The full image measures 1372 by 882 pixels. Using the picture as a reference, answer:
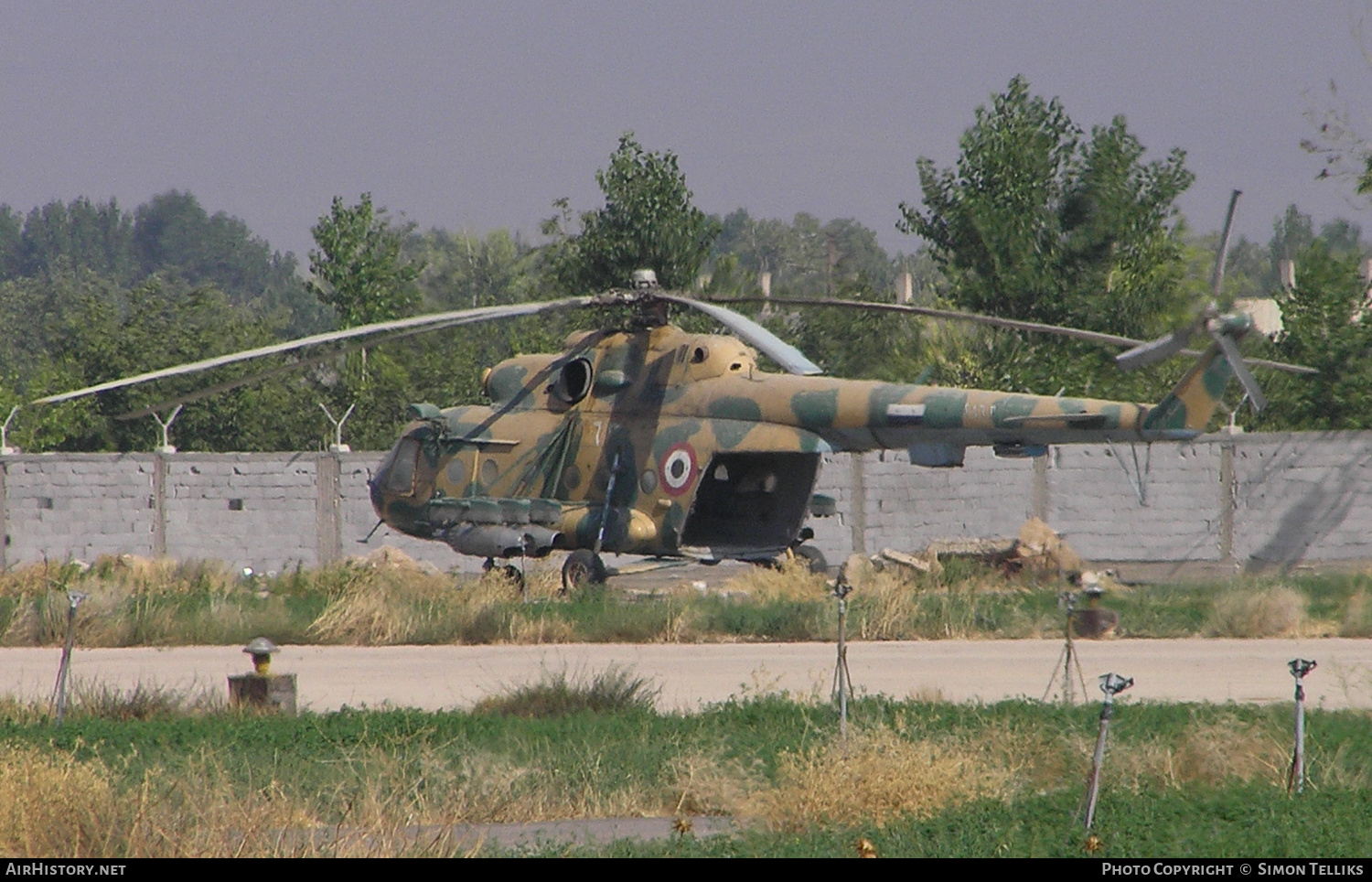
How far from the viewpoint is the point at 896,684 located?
14633mm

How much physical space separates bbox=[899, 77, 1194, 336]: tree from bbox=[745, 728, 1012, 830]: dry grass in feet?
79.1

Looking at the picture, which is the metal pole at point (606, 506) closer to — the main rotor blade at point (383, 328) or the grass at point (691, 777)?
the main rotor blade at point (383, 328)

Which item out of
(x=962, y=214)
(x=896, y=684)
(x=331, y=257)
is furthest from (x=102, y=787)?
(x=331, y=257)

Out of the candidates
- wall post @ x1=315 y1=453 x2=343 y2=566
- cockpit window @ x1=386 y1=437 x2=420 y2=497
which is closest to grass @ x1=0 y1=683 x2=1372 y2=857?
cockpit window @ x1=386 y1=437 x2=420 y2=497

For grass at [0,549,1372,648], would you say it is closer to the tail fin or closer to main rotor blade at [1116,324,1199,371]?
the tail fin

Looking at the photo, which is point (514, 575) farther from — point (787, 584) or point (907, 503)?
point (907, 503)

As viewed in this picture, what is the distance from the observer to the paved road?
1419cm

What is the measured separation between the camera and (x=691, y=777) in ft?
33.4

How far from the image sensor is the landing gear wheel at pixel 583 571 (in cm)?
2148

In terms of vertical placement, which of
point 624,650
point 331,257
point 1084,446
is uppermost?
point 331,257

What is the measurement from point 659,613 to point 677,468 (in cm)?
290

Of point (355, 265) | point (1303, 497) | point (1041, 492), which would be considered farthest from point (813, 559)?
point (355, 265)
